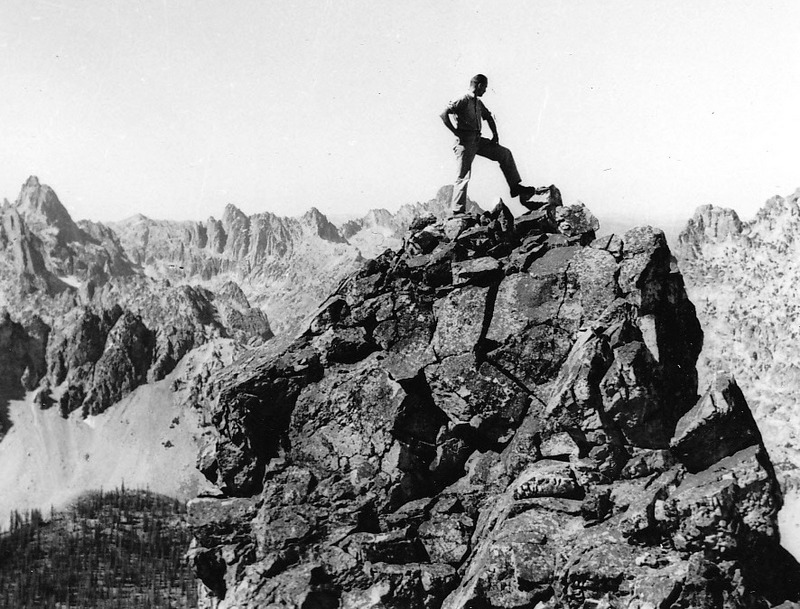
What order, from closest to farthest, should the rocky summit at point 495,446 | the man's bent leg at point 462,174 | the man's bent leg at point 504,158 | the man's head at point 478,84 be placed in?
1. the rocky summit at point 495,446
2. the man's head at point 478,84
3. the man's bent leg at point 462,174
4. the man's bent leg at point 504,158

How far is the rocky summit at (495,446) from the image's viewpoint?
18.0m

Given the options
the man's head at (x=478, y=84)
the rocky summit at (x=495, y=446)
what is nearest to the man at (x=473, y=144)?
the man's head at (x=478, y=84)

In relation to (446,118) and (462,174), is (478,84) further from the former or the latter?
(462,174)

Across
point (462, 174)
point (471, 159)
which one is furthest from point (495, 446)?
point (471, 159)

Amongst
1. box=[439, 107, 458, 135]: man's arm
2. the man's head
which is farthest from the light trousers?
the man's head

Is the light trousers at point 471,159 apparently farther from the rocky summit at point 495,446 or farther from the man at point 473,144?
the rocky summit at point 495,446

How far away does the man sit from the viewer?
27.3 meters

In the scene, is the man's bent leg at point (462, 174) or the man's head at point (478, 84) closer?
the man's head at point (478, 84)

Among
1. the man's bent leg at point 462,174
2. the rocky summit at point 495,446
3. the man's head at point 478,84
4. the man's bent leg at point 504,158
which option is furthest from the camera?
the man's bent leg at point 504,158

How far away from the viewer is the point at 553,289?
77.4 feet

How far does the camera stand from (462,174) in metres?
28.7

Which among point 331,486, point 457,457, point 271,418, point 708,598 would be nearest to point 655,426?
point 708,598

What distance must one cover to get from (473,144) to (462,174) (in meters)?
1.20

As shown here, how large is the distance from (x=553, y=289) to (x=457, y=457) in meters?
6.05
